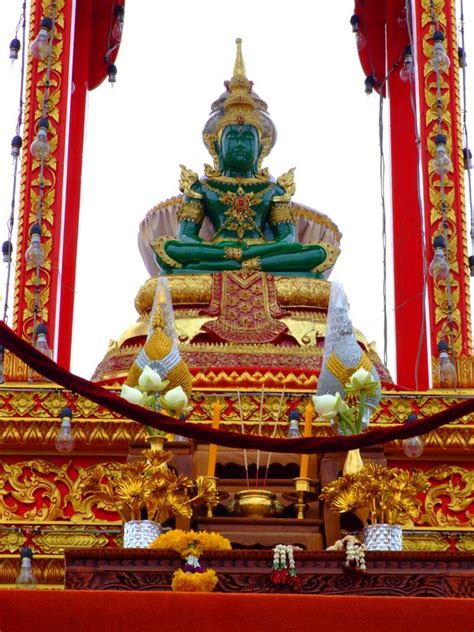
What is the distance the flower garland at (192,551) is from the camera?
13.1 ft

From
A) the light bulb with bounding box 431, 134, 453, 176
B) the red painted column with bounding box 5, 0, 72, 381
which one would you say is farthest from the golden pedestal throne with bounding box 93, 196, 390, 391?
the light bulb with bounding box 431, 134, 453, 176

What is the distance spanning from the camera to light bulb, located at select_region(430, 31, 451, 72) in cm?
673

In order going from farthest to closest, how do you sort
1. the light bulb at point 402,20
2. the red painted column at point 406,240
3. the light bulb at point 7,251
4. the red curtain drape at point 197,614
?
the light bulb at point 402,20
the red painted column at point 406,240
the light bulb at point 7,251
the red curtain drape at point 197,614

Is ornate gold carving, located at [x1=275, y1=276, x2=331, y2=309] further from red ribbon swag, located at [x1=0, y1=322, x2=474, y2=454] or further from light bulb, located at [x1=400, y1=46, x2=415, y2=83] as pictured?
red ribbon swag, located at [x1=0, y1=322, x2=474, y2=454]

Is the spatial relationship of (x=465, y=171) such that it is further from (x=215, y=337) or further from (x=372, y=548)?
(x=372, y=548)

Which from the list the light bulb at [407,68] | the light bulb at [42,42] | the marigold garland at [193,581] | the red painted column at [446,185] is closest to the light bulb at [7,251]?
the light bulb at [42,42]

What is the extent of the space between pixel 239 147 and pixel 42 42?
153cm

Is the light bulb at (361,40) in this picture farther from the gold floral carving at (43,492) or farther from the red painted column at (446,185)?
the gold floral carving at (43,492)

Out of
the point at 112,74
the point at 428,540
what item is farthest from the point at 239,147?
the point at 428,540

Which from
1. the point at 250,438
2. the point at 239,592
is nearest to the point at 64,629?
the point at 239,592

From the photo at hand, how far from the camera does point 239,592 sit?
405 centimetres

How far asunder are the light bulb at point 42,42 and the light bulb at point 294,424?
7.05 ft

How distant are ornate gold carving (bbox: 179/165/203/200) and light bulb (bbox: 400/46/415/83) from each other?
1.14 meters

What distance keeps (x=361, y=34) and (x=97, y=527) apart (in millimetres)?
3778
